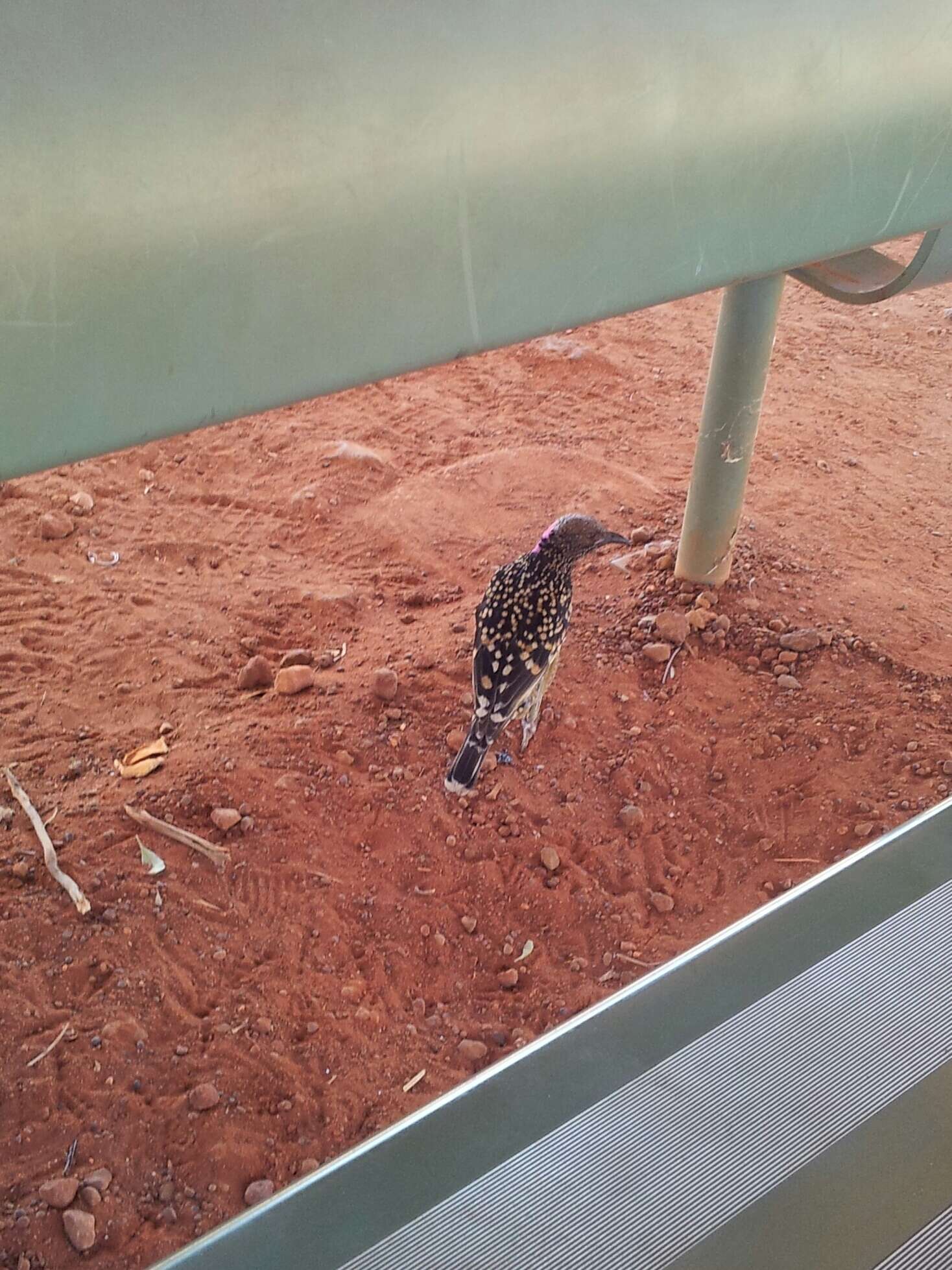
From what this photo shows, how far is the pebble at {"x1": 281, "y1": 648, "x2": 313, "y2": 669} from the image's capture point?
3.65 m

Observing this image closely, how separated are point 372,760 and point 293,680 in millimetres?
433

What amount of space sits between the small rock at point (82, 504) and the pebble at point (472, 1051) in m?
2.95

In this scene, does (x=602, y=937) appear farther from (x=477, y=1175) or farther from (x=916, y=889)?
(x=477, y=1175)

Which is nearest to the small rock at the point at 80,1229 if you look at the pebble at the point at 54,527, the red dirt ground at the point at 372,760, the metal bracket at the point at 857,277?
the red dirt ground at the point at 372,760

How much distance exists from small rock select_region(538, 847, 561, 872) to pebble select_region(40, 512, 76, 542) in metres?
2.55

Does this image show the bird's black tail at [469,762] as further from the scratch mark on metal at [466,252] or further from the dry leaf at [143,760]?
the scratch mark on metal at [466,252]

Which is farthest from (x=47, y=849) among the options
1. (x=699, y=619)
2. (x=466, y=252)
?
(x=466, y=252)

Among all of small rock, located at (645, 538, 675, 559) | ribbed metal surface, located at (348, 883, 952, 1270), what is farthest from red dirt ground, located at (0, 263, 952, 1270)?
ribbed metal surface, located at (348, 883, 952, 1270)

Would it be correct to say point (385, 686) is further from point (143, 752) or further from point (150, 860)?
point (150, 860)

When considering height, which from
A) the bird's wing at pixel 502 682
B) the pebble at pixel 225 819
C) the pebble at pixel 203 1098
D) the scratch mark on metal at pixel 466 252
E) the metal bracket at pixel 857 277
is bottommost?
the pebble at pixel 203 1098

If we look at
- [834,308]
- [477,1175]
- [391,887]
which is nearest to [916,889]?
[477,1175]

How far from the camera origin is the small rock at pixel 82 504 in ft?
14.7

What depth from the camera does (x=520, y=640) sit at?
10.2ft

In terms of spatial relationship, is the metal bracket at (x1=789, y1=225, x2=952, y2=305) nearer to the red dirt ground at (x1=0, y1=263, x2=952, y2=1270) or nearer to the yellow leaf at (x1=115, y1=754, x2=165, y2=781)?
the red dirt ground at (x1=0, y1=263, x2=952, y2=1270)
